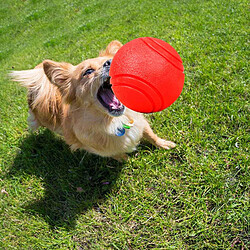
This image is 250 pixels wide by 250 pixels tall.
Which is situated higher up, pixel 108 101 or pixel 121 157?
pixel 108 101

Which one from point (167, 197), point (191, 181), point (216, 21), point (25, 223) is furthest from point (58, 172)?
point (216, 21)

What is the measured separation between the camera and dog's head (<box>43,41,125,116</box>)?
2.42m

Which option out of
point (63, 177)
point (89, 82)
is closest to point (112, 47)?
point (89, 82)

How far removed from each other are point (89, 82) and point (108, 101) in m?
0.30

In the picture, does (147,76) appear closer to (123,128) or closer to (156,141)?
(123,128)

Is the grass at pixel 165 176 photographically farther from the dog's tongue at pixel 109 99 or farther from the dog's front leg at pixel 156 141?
the dog's tongue at pixel 109 99

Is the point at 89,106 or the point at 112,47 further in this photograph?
the point at 112,47

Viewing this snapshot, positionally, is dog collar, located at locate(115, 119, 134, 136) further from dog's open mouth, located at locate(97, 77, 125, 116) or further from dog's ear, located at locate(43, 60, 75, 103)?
dog's ear, located at locate(43, 60, 75, 103)

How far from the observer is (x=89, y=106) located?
261 cm

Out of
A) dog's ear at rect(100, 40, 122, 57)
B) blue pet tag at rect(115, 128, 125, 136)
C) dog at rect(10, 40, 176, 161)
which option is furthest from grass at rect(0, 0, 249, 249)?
dog's ear at rect(100, 40, 122, 57)

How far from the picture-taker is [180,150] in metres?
2.95

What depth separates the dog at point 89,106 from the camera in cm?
250

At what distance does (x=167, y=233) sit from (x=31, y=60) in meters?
6.00

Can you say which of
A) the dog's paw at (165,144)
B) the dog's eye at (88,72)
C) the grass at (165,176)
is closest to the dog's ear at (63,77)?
the dog's eye at (88,72)
